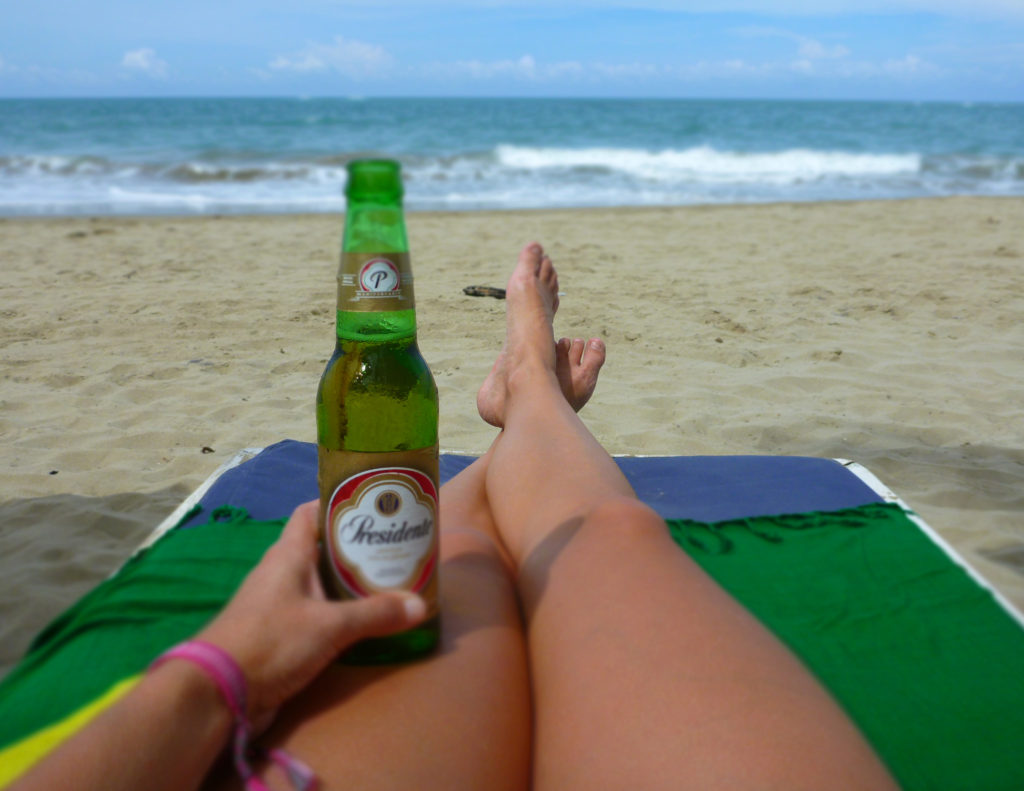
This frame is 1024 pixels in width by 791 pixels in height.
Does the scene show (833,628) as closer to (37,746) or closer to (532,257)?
(37,746)

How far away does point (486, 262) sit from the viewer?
6.41 meters

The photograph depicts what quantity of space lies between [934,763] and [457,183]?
13.2 meters

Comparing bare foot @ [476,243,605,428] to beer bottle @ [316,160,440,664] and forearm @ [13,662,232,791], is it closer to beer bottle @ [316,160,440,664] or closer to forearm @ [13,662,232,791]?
beer bottle @ [316,160,440,664]

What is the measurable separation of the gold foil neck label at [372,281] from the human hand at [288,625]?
300 millimetres

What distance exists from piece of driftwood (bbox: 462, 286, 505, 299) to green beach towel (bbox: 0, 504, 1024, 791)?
350cm

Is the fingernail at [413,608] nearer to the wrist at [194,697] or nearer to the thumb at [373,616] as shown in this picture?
the thumb at [373,616]

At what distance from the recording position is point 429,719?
3.10 ft

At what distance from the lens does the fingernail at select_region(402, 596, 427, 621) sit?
93cm

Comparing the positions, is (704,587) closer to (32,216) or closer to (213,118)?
(32,216)

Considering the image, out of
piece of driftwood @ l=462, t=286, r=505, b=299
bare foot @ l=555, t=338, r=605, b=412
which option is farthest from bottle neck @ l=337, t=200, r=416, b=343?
piece of driftwood @ l=462, t=286, r=505, b=299

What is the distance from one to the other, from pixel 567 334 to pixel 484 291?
106 centimetres

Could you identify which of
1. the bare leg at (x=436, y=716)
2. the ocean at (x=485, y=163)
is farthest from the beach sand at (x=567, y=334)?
the ocean at (x=485, y=163)

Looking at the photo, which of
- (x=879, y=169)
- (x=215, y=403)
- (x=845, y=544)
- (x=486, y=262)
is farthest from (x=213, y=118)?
(x=845, y=544)

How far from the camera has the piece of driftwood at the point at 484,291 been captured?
17.5 feet
